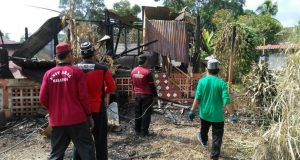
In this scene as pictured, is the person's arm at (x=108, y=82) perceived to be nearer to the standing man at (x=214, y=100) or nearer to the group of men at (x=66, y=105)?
the group of men at (x=66, y=105)

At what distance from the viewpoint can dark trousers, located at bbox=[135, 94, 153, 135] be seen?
7168 millimetres

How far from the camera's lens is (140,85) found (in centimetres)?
721

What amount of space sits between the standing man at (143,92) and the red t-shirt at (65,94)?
2894 millimetres

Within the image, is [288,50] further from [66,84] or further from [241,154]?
[66,84]

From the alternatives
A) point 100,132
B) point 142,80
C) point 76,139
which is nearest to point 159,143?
point 142,80

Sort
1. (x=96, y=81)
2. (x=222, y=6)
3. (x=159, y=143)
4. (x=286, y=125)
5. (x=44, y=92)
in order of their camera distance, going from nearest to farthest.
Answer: (x=44, y=92)
(x=286, y=125)
(x=96, y=81)
(x=159, y=143)
(x=222, y=6)

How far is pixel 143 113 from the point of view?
7230 millimetres

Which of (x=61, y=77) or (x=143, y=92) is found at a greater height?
(x=61, y=77)

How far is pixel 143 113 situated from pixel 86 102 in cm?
298

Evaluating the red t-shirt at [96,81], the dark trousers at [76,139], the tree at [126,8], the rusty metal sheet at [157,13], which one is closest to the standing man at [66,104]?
the dark trousers at [76,139]

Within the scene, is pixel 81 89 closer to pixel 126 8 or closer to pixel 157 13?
pixel 157 13

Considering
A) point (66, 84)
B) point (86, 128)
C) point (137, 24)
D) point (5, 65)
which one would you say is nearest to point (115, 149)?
point (86, 128)

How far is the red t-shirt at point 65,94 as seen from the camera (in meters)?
4.20

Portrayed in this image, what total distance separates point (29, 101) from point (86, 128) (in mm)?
4747
